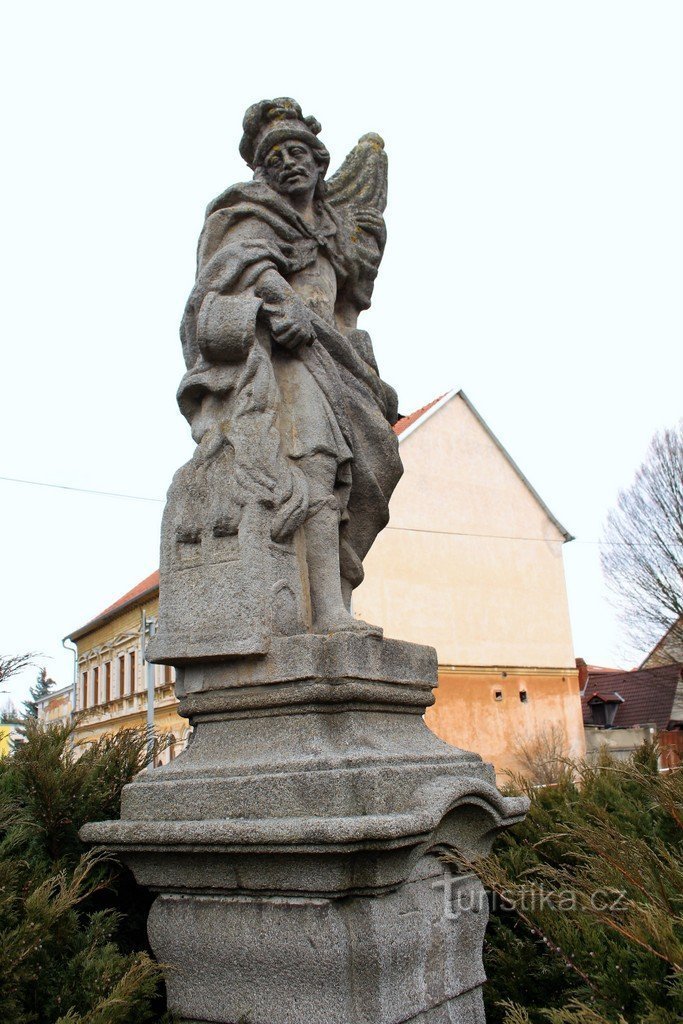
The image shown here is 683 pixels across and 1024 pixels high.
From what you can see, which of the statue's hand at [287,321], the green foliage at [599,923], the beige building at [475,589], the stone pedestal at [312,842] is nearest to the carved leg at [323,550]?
the stone pedestal at [312,842]

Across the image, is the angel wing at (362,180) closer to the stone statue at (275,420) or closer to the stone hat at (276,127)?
the stone statue at (275,420)

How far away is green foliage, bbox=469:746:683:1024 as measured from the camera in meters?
2.81

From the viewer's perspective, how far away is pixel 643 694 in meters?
30.5

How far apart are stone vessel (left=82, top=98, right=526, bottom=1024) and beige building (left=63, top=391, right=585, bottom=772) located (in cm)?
1441

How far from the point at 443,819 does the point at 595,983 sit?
0.74 m

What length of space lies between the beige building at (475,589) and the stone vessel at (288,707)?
14.4 meters

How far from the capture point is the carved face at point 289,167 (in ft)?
15.2

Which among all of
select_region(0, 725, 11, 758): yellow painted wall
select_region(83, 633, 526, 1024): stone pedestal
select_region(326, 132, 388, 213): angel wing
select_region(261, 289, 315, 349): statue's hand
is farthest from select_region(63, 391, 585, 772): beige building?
select_region(83, 633, 526, 1024): stone pedestal

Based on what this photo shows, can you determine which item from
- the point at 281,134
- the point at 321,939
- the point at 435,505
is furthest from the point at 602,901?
the point at 435,505

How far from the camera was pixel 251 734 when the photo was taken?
3.64 m

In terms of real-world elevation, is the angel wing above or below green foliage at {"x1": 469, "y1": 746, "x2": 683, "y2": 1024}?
above

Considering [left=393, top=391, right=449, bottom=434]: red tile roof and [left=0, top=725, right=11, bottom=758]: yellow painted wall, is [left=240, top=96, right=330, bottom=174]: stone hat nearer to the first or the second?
[left=0, top=725, right=11, bottom=758]: yellow painted wall

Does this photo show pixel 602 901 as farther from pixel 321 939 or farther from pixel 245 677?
pixel 245 677

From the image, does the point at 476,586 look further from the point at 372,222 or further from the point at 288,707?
the point at 288,707
